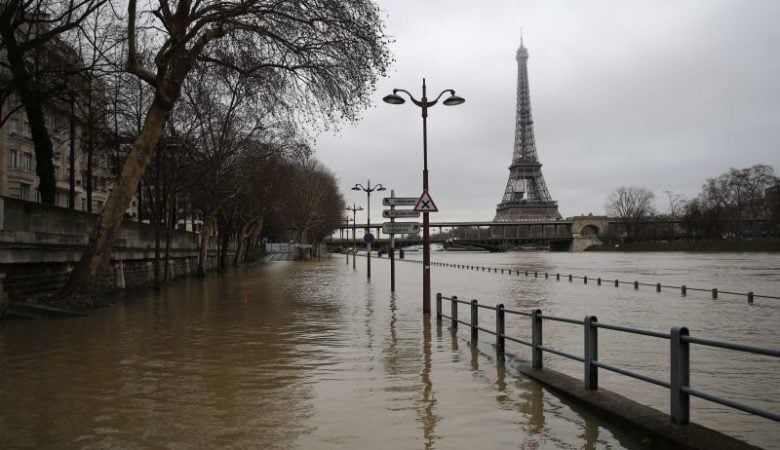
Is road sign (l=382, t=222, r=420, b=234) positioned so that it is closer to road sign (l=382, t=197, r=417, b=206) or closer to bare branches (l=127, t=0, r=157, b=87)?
road sign (l=382, t=197, r=417, b=206)

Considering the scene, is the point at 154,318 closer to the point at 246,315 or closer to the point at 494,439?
the point at 246,315

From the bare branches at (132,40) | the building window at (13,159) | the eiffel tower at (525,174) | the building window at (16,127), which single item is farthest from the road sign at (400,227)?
the eiffel tower at (525,174)

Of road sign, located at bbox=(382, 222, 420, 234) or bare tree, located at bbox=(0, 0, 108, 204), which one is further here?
road sign, located at bbox=(382, 222, 420, 234)

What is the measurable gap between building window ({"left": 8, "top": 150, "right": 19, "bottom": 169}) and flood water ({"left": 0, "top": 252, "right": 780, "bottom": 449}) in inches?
1478

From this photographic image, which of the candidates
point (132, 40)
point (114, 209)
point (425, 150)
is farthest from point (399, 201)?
point (132, 40)

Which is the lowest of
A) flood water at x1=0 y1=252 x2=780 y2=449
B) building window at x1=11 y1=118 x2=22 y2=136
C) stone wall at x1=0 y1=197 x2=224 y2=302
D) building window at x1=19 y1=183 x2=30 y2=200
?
flood water at x1=0 y1=252 x2=780 y2=449

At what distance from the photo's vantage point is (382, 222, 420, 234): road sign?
2039cm

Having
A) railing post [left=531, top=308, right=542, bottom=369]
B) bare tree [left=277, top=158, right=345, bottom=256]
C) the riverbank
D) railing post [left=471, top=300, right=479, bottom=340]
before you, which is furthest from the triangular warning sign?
the riverbank

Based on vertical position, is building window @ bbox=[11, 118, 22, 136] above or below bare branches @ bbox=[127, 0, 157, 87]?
above

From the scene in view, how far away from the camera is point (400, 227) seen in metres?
20.6

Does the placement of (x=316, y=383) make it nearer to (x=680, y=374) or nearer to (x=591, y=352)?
(x=591, y=352)

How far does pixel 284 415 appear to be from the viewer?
6.36 meters

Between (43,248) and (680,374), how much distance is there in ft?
55.7

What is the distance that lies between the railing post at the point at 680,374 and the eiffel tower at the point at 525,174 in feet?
505
